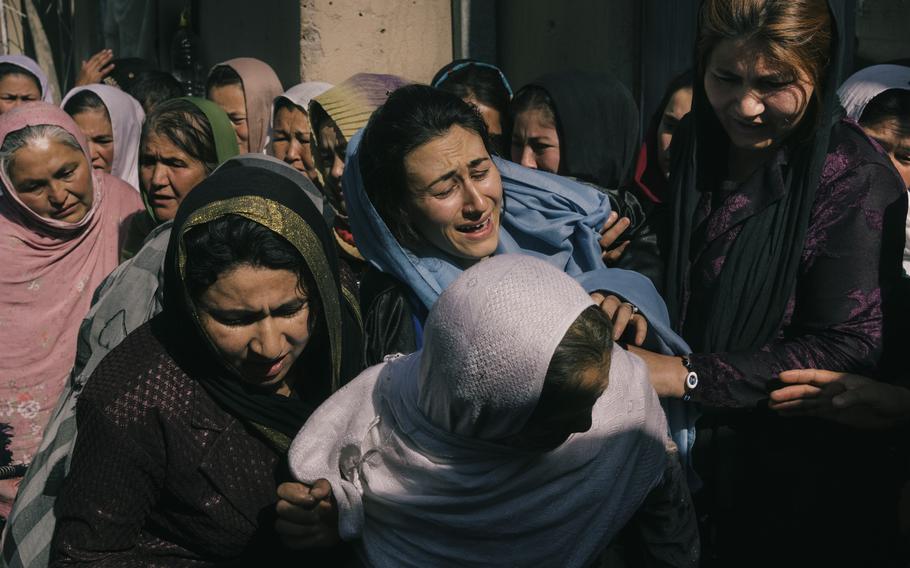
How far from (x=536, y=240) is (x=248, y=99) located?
3.38 m

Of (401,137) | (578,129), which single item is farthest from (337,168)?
(401,137)

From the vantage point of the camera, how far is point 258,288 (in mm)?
2232

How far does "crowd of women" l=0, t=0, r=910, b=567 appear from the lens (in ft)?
6.19

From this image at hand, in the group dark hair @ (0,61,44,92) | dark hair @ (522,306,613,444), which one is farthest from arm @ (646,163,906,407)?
dark hair @ (0,61,44,92)

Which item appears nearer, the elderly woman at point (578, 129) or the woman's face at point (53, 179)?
the elderly woman at point (578, 129)

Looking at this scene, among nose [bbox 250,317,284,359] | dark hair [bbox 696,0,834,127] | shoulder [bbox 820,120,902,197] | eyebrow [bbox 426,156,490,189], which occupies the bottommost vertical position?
nose [bbox 250,317,284,359]

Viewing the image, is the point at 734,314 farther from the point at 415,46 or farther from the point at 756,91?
the point at 415,46

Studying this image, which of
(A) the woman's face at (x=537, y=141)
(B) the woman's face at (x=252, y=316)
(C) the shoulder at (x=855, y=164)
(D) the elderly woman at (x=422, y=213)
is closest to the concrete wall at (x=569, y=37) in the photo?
(A) the woman's face at (x=537, y=141)

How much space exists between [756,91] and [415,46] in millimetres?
3421

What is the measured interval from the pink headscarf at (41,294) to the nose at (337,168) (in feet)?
4.52

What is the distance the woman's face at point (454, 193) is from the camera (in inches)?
100

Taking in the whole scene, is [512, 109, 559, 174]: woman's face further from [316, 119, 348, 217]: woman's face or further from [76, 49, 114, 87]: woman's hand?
[76, 49, 114, 87]: woman's hand

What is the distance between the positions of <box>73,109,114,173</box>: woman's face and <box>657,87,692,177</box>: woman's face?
323 cm

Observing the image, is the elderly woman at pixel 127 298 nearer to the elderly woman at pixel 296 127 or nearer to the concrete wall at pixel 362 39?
the elderly woman at pixel 296 127
